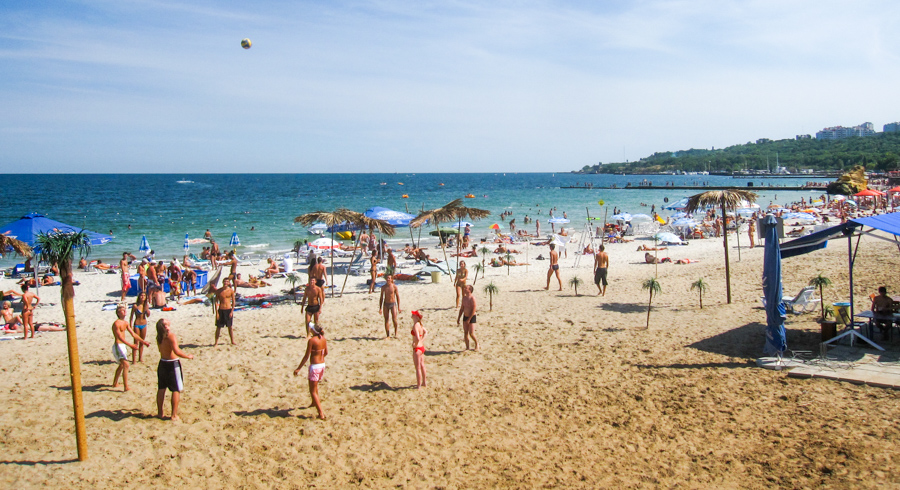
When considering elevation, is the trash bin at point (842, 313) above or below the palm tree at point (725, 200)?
below

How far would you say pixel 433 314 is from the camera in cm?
1134

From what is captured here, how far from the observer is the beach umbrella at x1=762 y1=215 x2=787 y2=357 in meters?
7.44

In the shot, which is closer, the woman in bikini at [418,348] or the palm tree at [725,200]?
the woman in bikini at [418,348]

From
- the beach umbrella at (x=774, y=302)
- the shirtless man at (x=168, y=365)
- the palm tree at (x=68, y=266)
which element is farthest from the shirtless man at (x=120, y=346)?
the beach umbrella at (x=774, y=302)

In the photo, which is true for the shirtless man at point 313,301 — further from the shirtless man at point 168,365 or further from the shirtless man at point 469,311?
the shirtless man at point 168,365

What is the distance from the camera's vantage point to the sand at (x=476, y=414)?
5039mm

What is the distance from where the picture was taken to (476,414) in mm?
6320

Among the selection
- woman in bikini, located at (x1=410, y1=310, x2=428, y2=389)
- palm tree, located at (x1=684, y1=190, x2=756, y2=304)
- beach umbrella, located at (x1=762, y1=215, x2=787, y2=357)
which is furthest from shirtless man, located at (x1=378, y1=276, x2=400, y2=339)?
palm tree, located at (x1=684, y1=190, x2=756, y2=304)

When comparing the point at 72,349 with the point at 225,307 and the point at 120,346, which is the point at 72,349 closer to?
the point at 120,346

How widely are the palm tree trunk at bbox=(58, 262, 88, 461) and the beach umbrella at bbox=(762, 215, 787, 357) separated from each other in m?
8.16

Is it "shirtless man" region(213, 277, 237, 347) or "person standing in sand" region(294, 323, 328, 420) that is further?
"shirtless man" region(213, 277, 237, 347)

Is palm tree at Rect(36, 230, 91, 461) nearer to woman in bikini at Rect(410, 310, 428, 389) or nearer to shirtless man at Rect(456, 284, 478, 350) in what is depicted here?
woman in bikini at Rect(410, 310, 428, 389)

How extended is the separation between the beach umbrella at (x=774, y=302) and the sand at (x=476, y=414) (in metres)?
0.48

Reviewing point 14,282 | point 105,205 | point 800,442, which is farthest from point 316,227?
point 105,205
